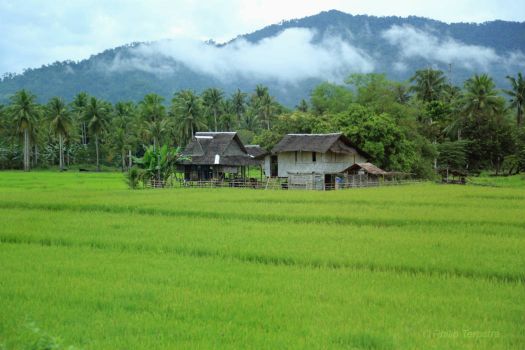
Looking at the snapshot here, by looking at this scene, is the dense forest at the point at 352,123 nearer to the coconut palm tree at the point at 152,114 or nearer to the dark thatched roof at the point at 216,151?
the coconut palm tree at the point at 152,114

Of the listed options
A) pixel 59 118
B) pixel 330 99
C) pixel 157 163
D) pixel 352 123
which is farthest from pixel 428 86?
pixel 59 118

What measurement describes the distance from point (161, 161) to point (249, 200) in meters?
13.4

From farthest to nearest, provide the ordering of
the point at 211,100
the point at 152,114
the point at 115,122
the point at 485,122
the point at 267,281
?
the point at 211,100, the point at 115,122, the point at 152,114, the point at 485,122, the point at 267,281

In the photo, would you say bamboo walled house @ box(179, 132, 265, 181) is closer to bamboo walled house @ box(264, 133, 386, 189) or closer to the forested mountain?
bamboo walled house @ box(264, 133, 386, 189)

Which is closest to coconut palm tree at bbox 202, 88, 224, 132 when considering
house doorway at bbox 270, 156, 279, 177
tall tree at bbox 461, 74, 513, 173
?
house doorway at bbox 270, 156, 279, 177

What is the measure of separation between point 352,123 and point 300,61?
154 m

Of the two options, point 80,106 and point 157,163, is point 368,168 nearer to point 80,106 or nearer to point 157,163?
point 157,163

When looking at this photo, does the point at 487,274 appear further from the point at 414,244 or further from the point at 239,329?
the point at 239,329

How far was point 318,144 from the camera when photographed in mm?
35094

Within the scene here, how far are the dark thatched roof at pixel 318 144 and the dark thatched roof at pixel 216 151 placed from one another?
399 cm

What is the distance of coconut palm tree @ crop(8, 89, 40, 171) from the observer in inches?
2051

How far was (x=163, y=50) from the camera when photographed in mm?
176500

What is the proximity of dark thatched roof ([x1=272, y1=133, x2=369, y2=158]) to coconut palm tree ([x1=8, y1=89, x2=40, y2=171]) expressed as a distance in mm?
28918

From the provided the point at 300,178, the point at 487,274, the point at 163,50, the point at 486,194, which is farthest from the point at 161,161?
the point at 163,50
